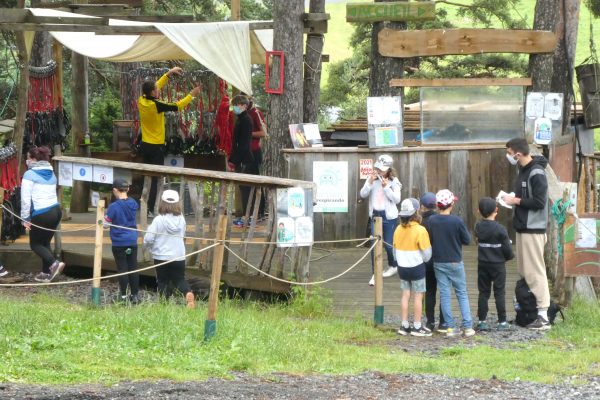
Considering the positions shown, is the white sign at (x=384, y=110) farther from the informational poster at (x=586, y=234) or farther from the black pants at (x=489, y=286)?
the black pants at (x=489, y=286)

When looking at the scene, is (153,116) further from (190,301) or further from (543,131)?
(543,131)

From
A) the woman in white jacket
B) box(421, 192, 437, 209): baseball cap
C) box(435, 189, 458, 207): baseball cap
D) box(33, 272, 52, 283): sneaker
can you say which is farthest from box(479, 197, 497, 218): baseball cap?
box(33, 272, 52, 283): sneaker

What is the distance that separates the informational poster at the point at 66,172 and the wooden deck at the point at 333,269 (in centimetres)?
119

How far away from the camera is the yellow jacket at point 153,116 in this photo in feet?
55.3

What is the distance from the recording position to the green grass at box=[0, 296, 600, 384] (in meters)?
9.25

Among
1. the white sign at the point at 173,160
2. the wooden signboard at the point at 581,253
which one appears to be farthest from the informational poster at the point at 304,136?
the wooden signboard at the point at 581,253

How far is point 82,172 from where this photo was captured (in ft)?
46.2

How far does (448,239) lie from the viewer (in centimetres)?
1205

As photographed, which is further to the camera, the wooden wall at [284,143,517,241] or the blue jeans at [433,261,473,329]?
the wooden wall at [284,143,517,241]

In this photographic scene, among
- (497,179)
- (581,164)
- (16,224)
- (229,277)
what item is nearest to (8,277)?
(16,224)

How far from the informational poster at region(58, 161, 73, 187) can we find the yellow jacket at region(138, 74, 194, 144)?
2.89 m

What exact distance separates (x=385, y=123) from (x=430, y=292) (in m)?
4.47

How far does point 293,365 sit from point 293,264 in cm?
343

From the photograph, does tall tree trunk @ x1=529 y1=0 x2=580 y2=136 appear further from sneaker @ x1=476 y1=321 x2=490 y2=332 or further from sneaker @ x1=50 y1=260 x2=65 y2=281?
sneaker @ x1=50 y1=260 x2=65 y2=281
